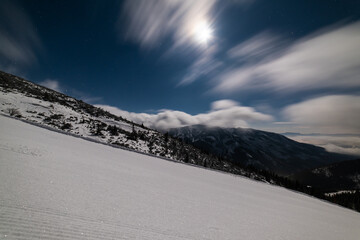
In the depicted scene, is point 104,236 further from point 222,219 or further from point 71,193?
point 222,219

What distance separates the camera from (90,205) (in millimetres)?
2412

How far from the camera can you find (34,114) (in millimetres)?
22469

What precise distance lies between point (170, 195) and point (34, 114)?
29208 mm

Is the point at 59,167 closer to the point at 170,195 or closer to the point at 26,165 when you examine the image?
the point at 26,165

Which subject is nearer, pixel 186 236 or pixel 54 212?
pixel 54 212

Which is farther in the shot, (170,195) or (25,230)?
(170,195)

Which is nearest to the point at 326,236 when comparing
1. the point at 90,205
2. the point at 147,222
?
the point at 147,222

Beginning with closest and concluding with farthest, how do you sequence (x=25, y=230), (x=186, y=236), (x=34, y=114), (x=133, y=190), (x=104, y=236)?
(x=25, y=230) → (x=104, y=236) → (x=186, y=236) → (x=133, y=190) → (x=34, y=114)

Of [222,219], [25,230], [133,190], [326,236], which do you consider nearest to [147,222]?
[133,190]

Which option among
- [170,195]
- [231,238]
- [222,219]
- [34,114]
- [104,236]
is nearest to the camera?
[104,236]

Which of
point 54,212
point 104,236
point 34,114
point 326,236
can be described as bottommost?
point 326,236

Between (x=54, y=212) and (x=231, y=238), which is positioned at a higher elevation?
(x=54, y=212)

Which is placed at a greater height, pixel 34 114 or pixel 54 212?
pixel 34 114

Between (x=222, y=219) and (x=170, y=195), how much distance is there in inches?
52.8
